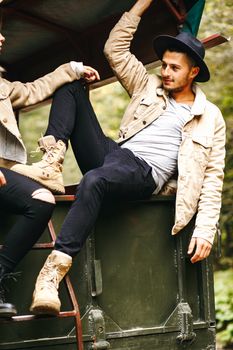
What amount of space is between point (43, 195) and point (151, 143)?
1.10 metres

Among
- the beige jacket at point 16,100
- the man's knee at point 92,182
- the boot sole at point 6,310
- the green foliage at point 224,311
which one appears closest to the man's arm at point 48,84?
the beige jacket at point 16,100

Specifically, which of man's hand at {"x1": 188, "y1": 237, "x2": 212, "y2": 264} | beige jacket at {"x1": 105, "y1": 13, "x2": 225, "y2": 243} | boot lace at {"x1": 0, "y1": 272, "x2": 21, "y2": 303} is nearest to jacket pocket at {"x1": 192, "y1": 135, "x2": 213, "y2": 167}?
beige jacket at {"x1": 105, "y1": 13, "x2": 225, "y2": 243}

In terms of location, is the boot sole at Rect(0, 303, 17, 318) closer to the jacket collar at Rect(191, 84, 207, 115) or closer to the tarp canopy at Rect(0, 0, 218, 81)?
the jacket collar at Rect(191, 84, 207, 115)

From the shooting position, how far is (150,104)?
5.02 meters

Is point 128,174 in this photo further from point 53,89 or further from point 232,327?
point 232,327

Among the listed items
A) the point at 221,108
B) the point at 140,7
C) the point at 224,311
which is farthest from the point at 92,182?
the point at 224,311

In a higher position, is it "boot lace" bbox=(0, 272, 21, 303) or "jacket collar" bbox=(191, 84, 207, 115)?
"jacket collar" bbox=(191, 84, 207, 115)

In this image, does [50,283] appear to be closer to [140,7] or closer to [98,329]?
[98,329]

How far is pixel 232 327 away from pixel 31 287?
666 centimetres

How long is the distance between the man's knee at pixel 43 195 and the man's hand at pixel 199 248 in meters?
→ 1.07

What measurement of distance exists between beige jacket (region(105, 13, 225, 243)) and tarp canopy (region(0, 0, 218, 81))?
442 mm

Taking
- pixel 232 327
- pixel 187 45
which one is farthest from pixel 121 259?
pixel 232 327

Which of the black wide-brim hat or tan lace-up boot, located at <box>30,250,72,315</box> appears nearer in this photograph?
tan lace-up boot, located at <box>30,250,72,315</box>

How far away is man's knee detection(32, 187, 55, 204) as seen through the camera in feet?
13.3
